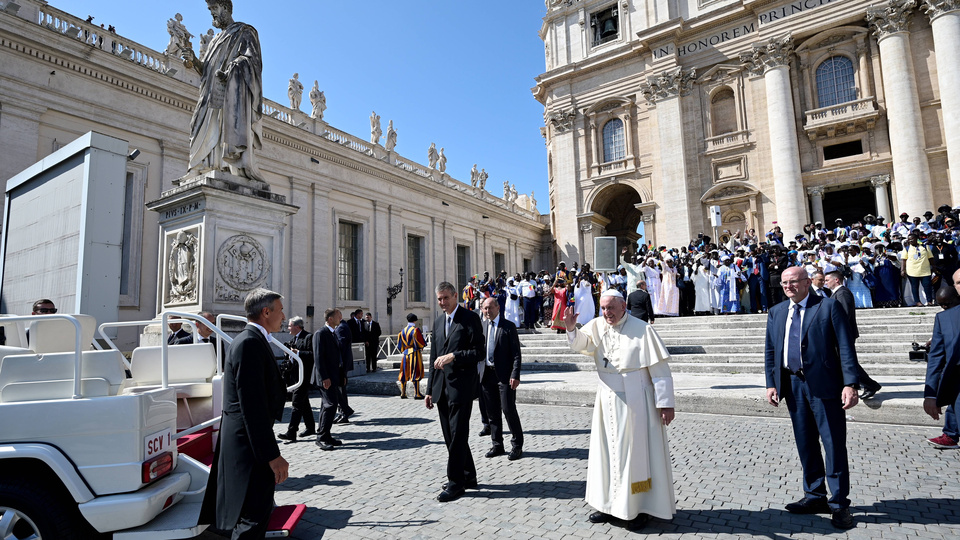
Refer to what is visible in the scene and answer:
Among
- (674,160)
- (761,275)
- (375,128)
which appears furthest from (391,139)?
(761,275)

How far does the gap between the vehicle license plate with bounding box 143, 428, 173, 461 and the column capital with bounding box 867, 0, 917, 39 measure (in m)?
29.4

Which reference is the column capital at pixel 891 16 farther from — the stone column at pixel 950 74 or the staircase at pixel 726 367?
the staircase at pixel 726 367

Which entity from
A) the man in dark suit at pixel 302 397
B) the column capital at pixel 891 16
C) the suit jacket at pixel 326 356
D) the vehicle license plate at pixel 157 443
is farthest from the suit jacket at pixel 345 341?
the column capital at pixel 891 16

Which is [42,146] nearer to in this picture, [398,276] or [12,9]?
[12,9]

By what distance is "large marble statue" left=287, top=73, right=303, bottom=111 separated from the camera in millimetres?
22297

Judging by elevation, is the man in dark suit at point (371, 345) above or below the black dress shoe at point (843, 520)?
above

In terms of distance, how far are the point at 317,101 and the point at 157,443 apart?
75.7 feet

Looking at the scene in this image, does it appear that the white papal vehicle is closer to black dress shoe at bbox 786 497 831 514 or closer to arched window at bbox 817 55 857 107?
black dress shoe at bbox 786 497 831 514

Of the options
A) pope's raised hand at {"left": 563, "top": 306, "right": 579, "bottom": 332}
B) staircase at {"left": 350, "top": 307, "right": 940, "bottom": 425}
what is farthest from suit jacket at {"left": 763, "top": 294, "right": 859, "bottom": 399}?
staircase at {"left": 350, "top": 307, "right": 940, "bottom": 425}

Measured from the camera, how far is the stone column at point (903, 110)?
20953 millimetres

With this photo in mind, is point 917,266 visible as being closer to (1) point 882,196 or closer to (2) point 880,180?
(1) point 882,196

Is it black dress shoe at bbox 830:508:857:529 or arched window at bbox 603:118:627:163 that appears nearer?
black dress shoe at bbox 830:508:857:529

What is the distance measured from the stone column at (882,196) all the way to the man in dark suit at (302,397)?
24.9m

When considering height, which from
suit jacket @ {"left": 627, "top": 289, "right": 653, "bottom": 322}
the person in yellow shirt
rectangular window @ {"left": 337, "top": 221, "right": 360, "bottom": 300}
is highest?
rectangular window @ {"left": 337, "top": 221, "right": 360, "bottom": 300}
